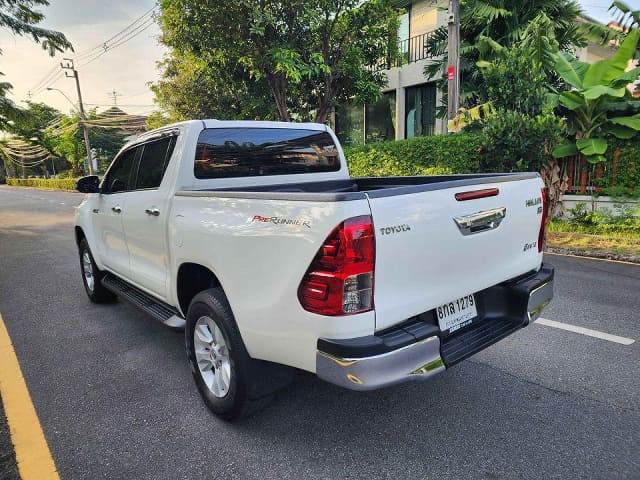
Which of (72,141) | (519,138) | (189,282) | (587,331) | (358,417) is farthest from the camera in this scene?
(72,141)

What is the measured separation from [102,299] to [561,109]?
10.4 meters

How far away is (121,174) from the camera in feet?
14.6

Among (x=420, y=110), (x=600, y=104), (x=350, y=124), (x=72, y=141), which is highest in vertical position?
Result: (x=72, y=141)

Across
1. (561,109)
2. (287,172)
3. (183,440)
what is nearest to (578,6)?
(561,109)

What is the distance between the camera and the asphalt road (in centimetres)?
237

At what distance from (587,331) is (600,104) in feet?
24.3

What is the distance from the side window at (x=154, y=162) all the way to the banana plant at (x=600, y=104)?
28.6ft

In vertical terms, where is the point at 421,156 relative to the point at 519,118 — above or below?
below

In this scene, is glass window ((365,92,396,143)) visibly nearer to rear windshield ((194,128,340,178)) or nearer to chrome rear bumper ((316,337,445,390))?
rear windshield ((194,128,340,178))

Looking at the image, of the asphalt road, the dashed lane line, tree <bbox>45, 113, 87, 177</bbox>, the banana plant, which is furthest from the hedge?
the asphalt road

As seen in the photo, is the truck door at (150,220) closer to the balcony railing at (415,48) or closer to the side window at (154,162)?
the side window at (154,162)

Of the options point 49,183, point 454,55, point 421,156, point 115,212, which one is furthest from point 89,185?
point 49,183

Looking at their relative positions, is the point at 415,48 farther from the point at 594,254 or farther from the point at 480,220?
the point at 480,220

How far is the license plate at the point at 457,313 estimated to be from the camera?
2.52 m
